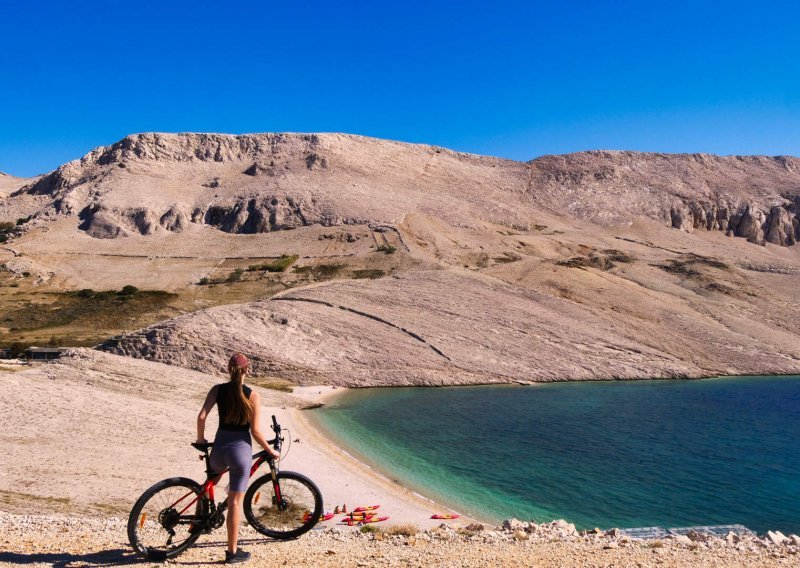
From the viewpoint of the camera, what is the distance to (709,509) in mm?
17125

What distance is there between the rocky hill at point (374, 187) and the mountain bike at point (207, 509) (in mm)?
75001

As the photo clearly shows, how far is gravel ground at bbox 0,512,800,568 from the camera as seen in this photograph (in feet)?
26.5

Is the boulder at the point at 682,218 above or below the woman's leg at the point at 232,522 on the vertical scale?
above

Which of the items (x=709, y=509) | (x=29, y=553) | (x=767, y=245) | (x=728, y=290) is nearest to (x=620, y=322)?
(x=728, y=290)

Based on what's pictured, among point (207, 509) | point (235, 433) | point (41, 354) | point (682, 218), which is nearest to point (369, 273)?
point (41, 354)

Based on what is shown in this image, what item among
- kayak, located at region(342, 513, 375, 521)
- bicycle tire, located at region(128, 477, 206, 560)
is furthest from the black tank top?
kayak, located at region(342, 513, 375, 521)

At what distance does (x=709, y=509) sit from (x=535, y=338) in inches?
1013

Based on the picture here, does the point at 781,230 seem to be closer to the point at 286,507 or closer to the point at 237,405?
the point at 286,507

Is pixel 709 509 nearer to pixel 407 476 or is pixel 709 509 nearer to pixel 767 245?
pixel 407 476

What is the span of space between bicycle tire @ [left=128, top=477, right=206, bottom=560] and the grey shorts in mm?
779

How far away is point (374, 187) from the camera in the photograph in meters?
95.3

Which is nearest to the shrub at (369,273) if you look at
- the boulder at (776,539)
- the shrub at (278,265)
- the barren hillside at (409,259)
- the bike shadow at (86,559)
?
the barren hillside at (409,259)

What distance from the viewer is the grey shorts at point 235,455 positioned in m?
7.92

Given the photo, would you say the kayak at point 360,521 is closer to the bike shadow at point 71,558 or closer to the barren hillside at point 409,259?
the bike shadow at point 71,558
